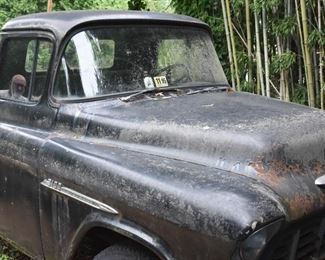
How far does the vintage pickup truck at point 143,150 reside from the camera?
206 cm

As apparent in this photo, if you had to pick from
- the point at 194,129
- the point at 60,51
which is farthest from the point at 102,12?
the point at 194,129

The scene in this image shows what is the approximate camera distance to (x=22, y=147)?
310 cm

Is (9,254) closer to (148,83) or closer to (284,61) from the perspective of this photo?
(148,83)

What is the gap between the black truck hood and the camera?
7.26 ft

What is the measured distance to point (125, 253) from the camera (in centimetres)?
237

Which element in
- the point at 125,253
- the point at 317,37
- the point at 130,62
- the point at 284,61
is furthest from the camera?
the point at 284,61

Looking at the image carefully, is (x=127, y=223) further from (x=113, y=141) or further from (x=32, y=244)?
(x=32, y=244)

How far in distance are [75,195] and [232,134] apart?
85 centimetres

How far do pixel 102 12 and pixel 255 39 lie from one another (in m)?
2.72

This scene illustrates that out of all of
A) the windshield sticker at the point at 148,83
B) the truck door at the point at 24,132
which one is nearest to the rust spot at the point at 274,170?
the windshield sticker at the point at 148,83

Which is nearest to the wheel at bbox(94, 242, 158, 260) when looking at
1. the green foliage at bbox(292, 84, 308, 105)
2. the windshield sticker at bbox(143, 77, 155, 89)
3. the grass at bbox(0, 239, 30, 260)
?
the windshield sticker at bbox(143, 77, 155, 89)

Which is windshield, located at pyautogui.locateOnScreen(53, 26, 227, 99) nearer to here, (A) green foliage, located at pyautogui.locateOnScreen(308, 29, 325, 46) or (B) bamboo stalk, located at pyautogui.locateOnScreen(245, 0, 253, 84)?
(A) green foliage, located at pyautogui.locateOnScreen(308, 29, 325, 46)

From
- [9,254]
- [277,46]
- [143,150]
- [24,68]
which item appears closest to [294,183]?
[143,150]

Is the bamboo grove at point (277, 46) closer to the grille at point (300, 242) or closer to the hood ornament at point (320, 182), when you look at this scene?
the hood ornament at point (320, 182)
